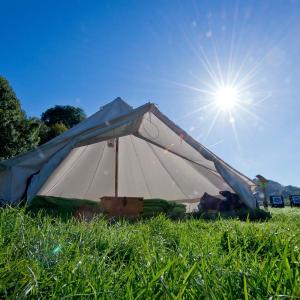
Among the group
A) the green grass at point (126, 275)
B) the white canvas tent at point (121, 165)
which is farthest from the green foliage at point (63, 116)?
the green grass at point (126, 275)

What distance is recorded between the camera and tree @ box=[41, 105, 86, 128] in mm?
33162

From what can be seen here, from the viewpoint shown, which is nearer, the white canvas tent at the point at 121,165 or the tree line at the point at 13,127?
A: the white canvas tent at the point at 121,165

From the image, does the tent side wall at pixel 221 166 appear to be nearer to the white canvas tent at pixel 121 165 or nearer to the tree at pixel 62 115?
the white canvas tent at pixel 121 165

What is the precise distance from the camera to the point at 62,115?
33.4 metres

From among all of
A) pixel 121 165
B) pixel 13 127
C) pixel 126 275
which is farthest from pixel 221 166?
pixel 13 127

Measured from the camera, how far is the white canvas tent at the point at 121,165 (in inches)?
212

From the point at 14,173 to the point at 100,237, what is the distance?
423 centimetres

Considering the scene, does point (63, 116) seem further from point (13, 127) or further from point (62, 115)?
point (13, 127)

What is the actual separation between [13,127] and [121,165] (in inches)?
458

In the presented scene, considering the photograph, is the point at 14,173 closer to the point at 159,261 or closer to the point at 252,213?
the point at 252,213

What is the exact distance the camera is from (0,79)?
1994cm

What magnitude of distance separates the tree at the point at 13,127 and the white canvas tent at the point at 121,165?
1094cm

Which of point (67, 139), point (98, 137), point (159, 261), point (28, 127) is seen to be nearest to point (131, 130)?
point (98, 137)

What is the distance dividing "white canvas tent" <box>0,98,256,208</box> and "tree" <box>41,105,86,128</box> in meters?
25.7
